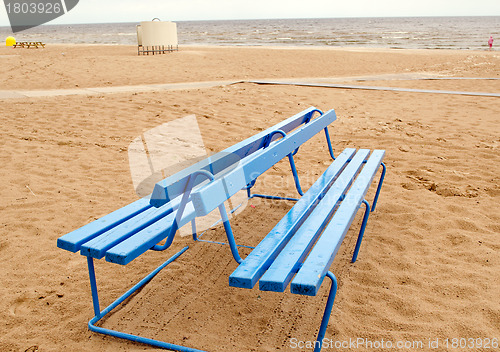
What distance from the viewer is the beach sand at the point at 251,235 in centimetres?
236

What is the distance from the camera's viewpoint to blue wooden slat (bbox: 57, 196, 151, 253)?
216cm

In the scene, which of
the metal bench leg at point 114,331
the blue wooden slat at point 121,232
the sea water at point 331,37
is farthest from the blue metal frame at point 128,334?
the sea water at point 331,37

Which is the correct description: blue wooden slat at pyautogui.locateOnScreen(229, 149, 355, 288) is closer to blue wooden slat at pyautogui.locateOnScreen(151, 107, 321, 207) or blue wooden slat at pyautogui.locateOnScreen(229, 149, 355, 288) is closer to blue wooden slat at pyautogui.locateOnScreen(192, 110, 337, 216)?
blue wooden slat at pyautogui.locateOnScreen(192, 110, 337, 216)

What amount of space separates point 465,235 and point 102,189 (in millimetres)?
3385

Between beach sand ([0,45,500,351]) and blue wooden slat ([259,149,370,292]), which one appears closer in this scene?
blue wooden slat ([259,149,370,292])

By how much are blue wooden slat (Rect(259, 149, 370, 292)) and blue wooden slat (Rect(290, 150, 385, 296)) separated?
0.13 ft

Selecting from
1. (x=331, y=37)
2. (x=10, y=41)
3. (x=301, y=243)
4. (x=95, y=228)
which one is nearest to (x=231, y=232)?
(x=301, y=243)

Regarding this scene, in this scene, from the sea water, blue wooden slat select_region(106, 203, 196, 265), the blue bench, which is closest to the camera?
the blue bench

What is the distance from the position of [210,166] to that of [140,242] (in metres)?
0.58

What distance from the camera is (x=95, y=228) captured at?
91.8 inches

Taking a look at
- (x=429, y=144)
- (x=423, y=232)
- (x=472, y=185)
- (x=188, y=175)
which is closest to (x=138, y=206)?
(x=188, y=175)

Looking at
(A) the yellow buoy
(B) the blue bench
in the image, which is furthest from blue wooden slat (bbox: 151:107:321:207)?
(A) the yellow buoy

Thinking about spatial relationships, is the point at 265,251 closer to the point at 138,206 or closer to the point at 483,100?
the point at 138,206

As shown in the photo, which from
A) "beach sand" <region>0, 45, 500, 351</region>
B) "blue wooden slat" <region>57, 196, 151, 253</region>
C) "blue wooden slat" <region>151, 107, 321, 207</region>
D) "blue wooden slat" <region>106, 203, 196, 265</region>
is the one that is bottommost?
"beach sand" <region>0, 45, 500, 351</region>
